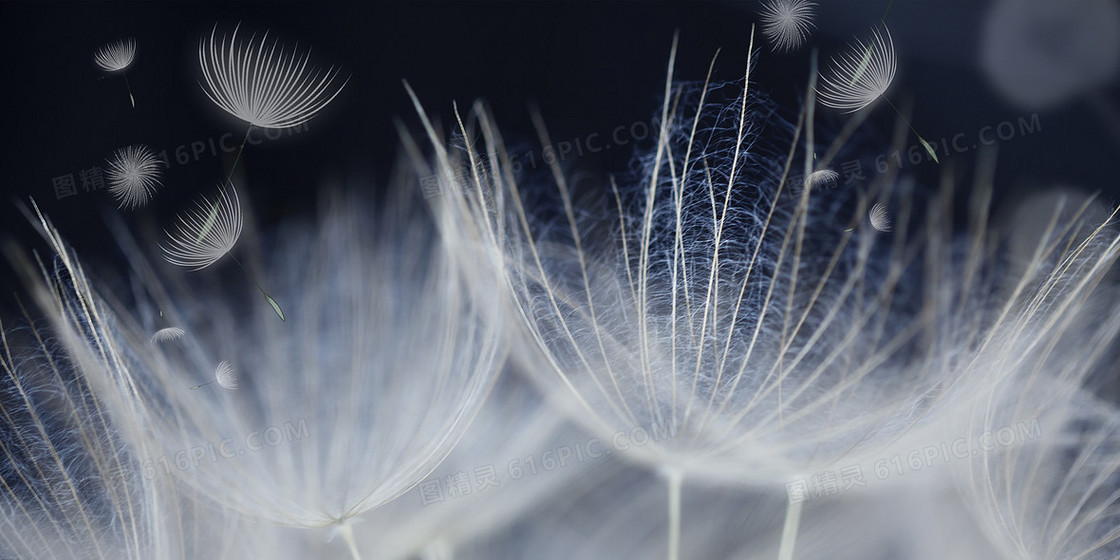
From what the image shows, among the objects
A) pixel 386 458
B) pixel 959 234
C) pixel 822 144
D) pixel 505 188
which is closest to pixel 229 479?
pixel 386 458

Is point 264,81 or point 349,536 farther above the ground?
point 264,81

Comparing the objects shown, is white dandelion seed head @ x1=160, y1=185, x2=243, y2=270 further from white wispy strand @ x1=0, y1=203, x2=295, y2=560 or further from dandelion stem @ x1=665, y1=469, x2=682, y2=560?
dandelion stem @ x1=665, y1=469, x2=682, y2=560

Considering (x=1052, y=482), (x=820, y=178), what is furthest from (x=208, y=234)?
(x=1052, y=482)

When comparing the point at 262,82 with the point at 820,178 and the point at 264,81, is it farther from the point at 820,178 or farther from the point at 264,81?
the point at 820,178

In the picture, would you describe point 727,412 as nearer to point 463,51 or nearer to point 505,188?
point 505,188

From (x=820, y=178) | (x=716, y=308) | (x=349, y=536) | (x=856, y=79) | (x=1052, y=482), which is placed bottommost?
(x=1052, y=482)

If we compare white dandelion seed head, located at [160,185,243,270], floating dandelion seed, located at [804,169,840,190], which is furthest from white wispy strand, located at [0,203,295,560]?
floating dandelion seed, located at [804,169,840,190]

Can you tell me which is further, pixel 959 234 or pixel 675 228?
pixel 959 234
